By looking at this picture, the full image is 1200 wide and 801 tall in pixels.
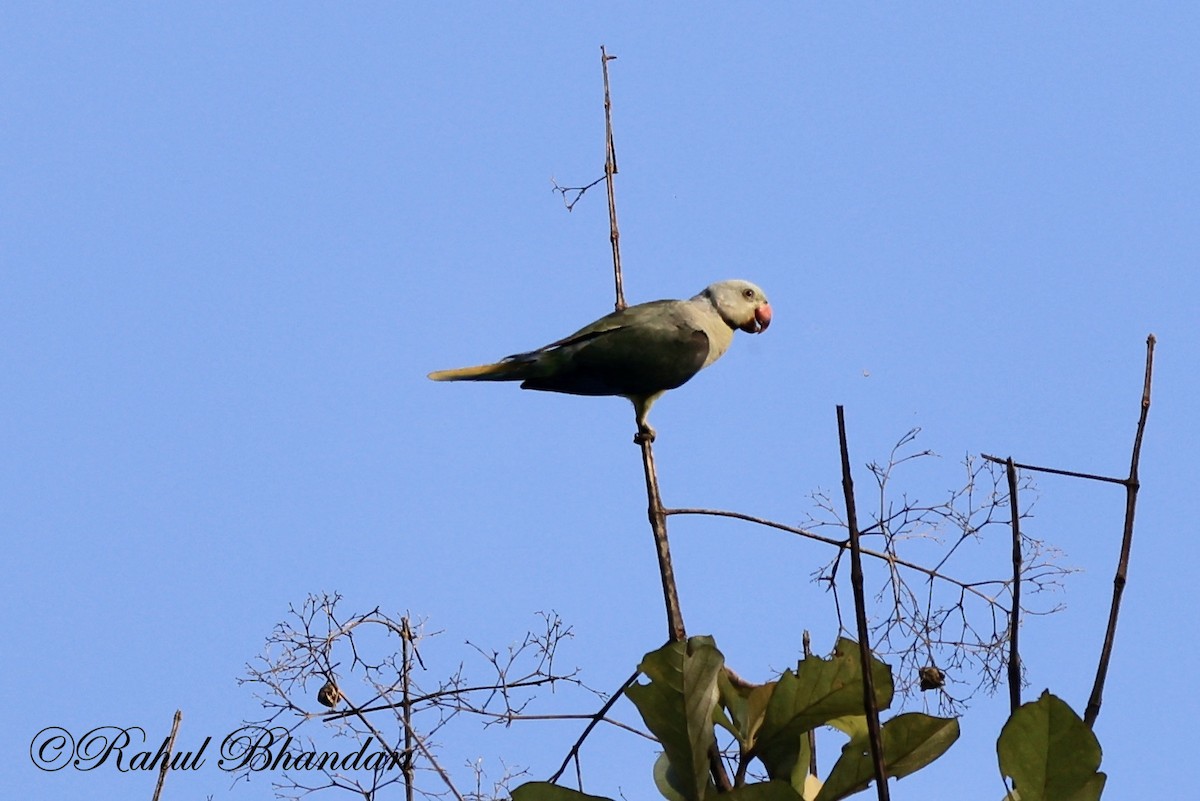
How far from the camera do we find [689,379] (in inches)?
229

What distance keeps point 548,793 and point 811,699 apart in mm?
406

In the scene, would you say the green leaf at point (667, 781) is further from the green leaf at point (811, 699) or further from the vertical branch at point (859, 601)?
the vertical branch at point (859, 601)

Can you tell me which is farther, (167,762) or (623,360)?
(623,360)

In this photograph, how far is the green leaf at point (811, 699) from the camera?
1835 mm

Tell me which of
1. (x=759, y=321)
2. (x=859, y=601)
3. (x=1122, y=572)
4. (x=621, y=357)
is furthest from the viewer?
(x=759, y=321)

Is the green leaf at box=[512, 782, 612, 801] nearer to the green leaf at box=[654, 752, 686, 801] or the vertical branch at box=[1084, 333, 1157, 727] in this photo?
the green leaf at box=[654, 752, 686, 801]

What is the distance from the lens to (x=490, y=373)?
551cm

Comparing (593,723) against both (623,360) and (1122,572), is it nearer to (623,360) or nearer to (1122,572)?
(1122,572)

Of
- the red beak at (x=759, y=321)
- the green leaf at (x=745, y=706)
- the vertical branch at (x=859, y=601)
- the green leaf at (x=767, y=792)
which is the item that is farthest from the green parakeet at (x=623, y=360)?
the vertical branch at (x=859, y=601)

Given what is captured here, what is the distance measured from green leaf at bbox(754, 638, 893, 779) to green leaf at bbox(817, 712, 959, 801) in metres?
0.05

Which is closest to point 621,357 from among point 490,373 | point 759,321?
point 490,373

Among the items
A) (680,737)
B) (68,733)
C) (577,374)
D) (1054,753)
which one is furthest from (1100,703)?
(577,374)

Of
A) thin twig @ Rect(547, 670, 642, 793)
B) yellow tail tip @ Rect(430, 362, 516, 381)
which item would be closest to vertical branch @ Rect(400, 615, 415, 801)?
thin twig @ Rect(547, 670, 642, 793)

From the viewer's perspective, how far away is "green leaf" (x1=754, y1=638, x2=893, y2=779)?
1.83 meters
